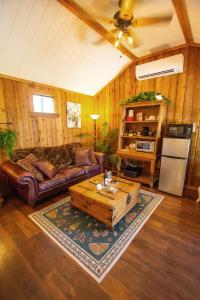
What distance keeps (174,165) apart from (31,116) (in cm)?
319

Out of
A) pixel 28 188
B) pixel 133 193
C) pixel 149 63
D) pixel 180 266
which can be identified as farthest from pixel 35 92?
pixel 180 266

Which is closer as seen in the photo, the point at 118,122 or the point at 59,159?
the point at 59,159

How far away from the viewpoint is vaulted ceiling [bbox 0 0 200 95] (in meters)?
1.90

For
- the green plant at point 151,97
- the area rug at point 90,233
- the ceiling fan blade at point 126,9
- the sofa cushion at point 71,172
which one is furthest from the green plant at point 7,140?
the green plant at point 151,97

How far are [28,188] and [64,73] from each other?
2577 millimetres

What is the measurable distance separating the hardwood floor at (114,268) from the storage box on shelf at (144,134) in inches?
57.3

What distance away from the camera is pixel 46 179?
266cm

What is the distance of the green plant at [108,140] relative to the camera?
4.24m

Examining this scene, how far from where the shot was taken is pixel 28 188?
7.52 ft

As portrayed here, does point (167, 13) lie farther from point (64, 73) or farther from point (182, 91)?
point (64, 73)

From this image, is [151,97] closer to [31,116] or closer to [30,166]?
[31,116]

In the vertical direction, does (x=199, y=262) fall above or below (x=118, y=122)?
below

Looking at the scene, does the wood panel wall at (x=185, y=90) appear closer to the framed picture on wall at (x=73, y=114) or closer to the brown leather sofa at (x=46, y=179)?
the framed picture on wall at (x=73, y=114)

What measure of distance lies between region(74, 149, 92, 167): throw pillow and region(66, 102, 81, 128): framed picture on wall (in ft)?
2.97
